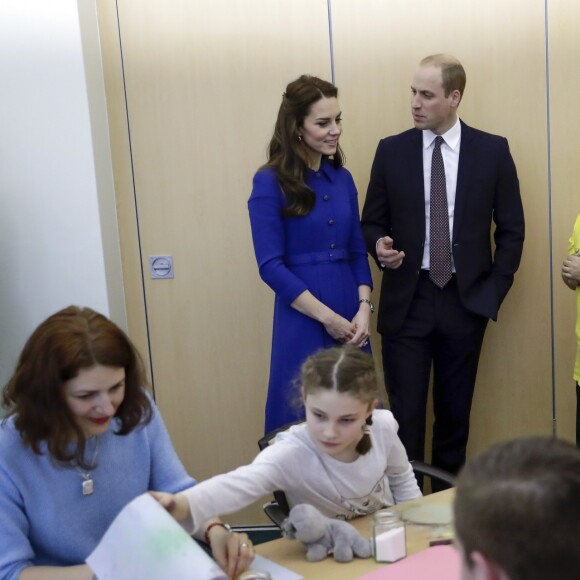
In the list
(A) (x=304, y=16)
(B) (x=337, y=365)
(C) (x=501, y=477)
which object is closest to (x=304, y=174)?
(A) (x=304, y=16)

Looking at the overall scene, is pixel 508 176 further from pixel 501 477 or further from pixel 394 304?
pixel 501 477

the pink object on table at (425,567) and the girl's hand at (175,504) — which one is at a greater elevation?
the girl's hand at (175,504)

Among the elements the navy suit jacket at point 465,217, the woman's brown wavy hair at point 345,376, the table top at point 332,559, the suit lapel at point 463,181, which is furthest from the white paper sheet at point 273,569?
the suit lapel at point 463,181

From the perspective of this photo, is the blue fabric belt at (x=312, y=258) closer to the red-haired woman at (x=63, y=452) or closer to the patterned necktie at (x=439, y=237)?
the patterned necktie at (x=439, y=237)

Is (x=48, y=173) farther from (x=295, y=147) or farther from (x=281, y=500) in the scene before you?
(x=281, y=500)

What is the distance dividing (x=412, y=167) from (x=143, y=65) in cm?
117

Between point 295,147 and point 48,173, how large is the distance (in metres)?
0.97

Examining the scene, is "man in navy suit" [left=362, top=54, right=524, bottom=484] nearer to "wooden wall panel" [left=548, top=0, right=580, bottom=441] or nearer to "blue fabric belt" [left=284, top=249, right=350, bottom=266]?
"blue fabric belt" [left=284, top=249, right=350, bottom=266]

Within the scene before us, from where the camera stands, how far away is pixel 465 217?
3.20 meters

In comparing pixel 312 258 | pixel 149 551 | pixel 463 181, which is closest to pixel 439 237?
pixel 463 181

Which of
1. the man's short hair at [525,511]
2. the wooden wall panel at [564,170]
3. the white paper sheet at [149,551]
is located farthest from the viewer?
the wooden wall panel at [564,170]

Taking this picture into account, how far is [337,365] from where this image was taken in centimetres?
210

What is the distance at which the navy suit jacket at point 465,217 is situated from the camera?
10.5 ft

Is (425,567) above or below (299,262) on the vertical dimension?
below
